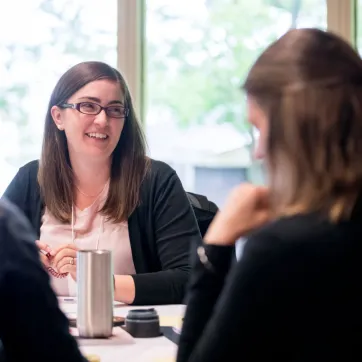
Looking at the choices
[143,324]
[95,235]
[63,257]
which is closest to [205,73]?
[95,235]

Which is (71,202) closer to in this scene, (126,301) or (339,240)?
(126,301)

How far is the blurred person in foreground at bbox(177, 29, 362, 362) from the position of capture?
992 millimetres

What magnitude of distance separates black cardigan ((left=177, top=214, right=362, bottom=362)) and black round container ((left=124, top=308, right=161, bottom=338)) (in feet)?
2.18

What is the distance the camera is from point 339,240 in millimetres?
1011

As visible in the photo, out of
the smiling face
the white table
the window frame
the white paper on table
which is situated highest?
the window frame

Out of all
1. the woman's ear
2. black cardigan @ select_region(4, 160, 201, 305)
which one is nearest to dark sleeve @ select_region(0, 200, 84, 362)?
black cardigan @ select_region(4, 160, 201, 305)

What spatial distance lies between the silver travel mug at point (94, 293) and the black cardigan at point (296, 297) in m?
0.65

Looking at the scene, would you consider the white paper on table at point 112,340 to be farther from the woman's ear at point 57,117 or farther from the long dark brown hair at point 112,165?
the woman's ear at point 57,117

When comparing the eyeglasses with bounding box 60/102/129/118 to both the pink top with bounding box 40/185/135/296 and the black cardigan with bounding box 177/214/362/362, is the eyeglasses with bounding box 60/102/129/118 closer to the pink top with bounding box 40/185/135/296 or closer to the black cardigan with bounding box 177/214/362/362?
the pink top with bounding box 40/185/135/296

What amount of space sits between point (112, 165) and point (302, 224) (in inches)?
62.0

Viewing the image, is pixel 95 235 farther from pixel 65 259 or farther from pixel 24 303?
pixel 24 303

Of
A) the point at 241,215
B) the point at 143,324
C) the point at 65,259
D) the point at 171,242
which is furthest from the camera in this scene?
the point at 171,242

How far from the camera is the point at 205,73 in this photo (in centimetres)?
383

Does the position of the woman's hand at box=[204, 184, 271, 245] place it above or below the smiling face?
below
